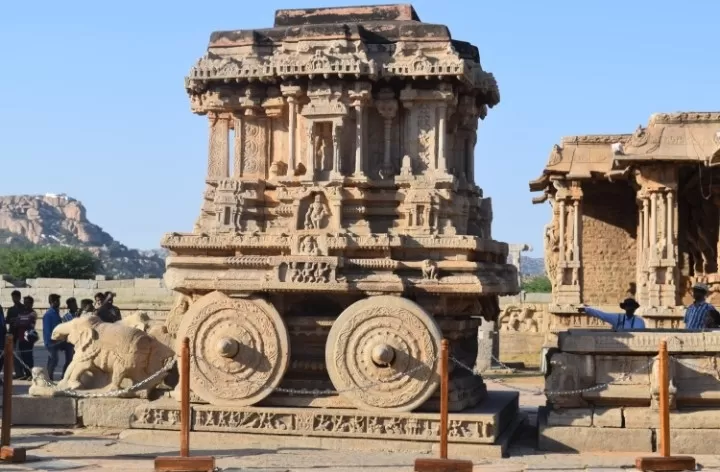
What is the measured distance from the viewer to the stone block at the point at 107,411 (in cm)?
1113

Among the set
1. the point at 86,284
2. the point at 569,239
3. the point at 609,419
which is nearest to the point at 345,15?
the point at 609,419

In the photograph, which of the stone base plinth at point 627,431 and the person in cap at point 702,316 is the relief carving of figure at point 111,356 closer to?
the stone base plinth at point 627,431

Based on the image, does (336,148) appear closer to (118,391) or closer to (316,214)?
Result: (316,214)

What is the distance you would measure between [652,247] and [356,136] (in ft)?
41.8

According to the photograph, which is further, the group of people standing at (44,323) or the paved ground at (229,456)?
the group of people standing at (44,323)

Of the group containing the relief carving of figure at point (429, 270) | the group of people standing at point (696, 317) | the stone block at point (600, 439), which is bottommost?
the stone block at point (600, 439)

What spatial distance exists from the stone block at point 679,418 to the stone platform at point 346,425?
3.91 ft

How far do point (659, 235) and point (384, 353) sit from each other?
1389 centimetres

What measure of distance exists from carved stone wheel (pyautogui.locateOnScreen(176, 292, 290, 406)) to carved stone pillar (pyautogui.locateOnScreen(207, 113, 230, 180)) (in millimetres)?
1857

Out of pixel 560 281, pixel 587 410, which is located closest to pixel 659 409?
pixel 587 410

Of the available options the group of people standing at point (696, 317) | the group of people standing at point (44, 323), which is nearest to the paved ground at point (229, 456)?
the group of people standing at point (696, 317)

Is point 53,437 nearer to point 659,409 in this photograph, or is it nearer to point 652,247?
point 659,409

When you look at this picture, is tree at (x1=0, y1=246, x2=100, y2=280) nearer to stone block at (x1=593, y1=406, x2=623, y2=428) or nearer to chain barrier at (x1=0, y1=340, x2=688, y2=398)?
chain barrier at (x1=0, y1=340, x2=688, y2=398)

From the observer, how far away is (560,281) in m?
26.1
